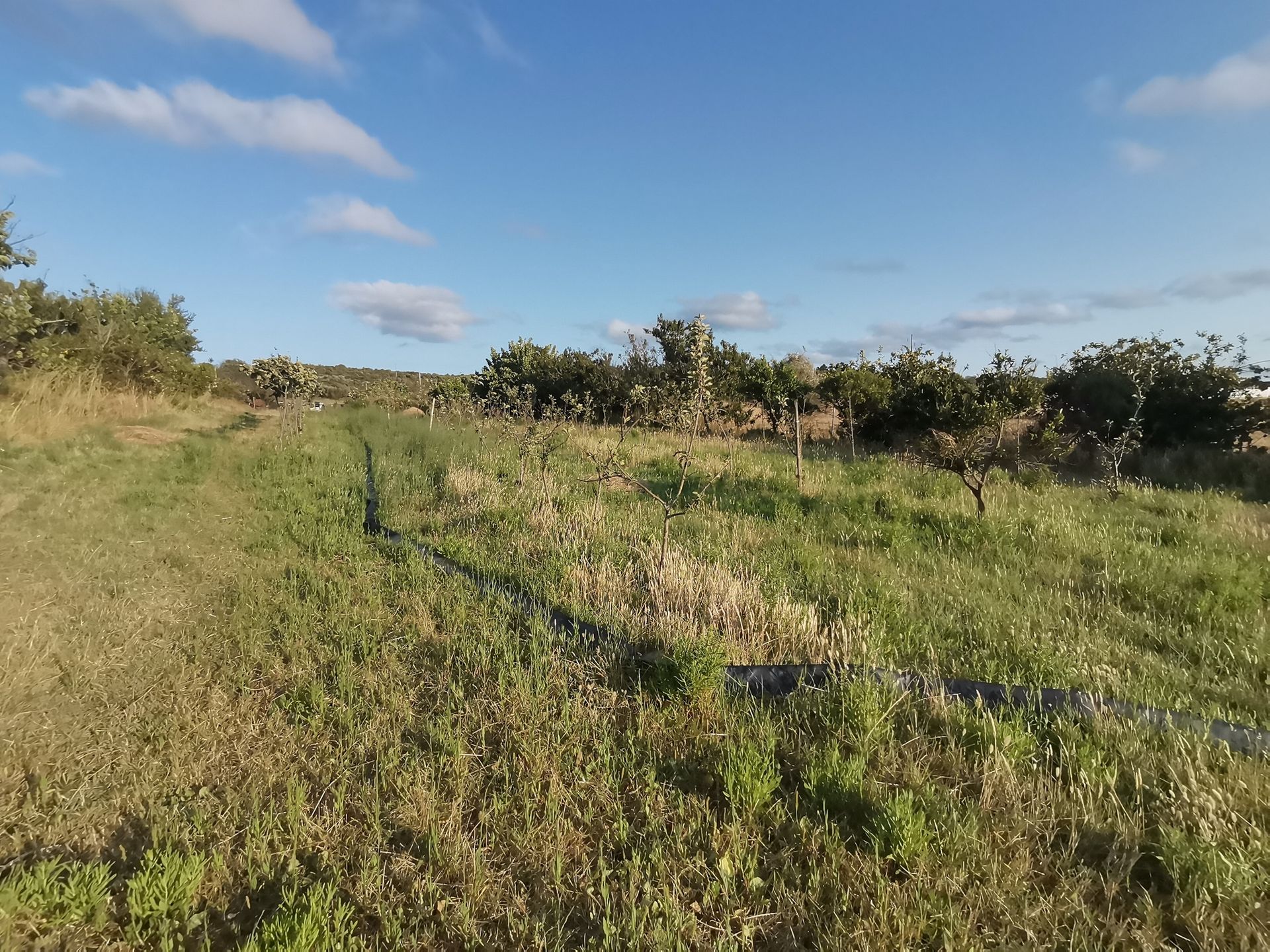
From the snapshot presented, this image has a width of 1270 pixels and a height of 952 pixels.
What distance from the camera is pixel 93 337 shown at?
1758 centimetres

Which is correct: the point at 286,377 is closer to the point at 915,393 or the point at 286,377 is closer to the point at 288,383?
the point at 288,383

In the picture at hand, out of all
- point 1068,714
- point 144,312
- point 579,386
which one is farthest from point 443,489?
point 144,312

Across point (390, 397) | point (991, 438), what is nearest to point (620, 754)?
point (991, 438)

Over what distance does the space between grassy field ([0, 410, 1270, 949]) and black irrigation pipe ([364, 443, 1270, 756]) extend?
0.41 ft

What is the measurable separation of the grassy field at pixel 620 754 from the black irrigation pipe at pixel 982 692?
0.13 meters

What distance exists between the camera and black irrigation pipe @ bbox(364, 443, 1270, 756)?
10.0ft

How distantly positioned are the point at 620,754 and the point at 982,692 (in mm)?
2190

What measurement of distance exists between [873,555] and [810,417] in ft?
63.0

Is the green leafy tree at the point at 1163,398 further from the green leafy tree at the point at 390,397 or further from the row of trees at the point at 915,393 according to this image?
the green leafy tree at the point at 390,397

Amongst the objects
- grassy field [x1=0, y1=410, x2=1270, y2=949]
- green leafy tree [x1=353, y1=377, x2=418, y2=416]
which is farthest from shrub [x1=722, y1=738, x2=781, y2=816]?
green leafy tree [x1=353, y1=377, x2=418, y2=416]

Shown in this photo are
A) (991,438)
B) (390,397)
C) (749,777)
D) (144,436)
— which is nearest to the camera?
(749,777)

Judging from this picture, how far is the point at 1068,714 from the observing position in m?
3.30

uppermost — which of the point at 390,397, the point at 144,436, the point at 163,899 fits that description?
the point at 390,397

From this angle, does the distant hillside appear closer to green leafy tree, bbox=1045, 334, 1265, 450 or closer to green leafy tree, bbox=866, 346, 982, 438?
green leafy tree, bbox=866, 346, 982, 438
